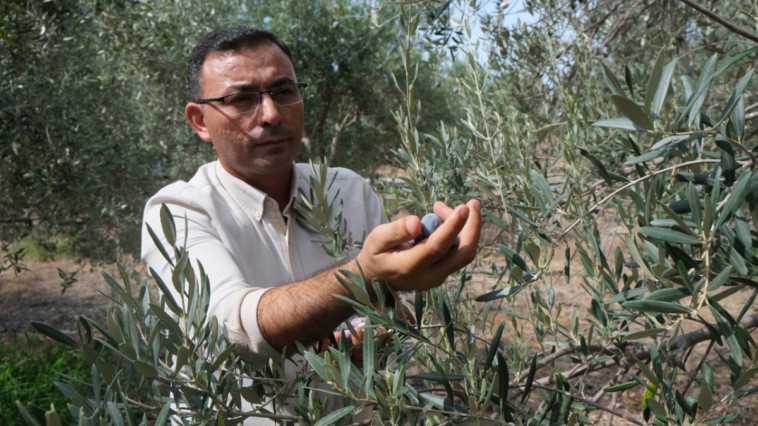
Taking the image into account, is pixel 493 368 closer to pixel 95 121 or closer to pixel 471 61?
pixel 471 61

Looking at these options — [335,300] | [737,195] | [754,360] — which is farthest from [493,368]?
[737,195]

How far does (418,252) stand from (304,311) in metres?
0.32

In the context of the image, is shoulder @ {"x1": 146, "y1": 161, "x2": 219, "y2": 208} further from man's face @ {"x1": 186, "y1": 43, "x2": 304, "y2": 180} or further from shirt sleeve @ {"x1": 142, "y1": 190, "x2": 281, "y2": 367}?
man's face @ {"x1": 186, "y1": 43, "x2": 304, "y2": 180}

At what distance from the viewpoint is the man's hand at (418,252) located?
936 mm

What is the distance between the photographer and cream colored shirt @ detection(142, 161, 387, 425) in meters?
1.47

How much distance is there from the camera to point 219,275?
1375mm

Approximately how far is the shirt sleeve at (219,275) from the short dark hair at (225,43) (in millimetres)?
556

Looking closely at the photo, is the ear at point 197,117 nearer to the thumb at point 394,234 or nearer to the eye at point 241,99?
the eye at point 241,99

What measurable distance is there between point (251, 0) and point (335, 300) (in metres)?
10.4

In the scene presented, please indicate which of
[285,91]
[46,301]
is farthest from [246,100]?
[46,301]

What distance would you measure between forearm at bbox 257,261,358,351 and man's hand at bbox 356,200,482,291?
0.10m

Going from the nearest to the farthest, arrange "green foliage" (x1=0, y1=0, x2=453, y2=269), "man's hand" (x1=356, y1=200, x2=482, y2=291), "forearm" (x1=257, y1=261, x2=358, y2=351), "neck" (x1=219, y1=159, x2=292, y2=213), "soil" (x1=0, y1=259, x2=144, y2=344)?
"man's hand" (x1=356, y1=200, x2=482, y2=291) < "forearm" (x1=257, y1=261, x2=358, y2=351) < "neck" (x1=219, y1=159, x2=292, y2=213) < "green foliage" (x1=0, y1=0, x2=453, y2=269) < "soil" (x1=0, y1=259, x2=144, y2=344)

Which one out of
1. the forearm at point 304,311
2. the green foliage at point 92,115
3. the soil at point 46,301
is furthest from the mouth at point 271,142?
the soil at point 46,301

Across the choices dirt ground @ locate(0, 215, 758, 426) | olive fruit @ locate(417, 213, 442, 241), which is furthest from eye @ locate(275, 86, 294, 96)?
dirt ground @ locate(0, 215, 758, 426)
